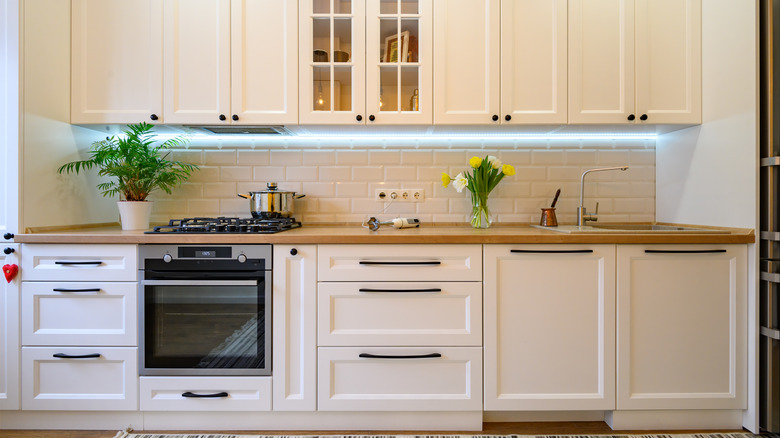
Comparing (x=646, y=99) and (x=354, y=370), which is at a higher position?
(x=646, y=99)

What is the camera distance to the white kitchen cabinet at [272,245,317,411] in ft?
6.39

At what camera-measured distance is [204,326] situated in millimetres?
1967

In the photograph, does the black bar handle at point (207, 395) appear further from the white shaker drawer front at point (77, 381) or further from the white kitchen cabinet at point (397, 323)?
the white kitchen cabinet at point (397, 323)

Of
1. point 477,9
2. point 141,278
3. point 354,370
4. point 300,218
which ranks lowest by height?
point 354,370

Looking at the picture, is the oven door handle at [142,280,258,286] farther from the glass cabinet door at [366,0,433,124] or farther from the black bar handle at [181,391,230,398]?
the glass cabinet door at [366,0,433,124]

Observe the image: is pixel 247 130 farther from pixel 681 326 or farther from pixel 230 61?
pixel 681 326

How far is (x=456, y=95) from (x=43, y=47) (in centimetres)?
194

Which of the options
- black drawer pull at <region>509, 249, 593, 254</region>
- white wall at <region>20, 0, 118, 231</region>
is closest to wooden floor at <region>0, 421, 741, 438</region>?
black drawer pull at <region>509, 249, 593, 254</region>

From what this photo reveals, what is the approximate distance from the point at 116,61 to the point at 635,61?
2567mm

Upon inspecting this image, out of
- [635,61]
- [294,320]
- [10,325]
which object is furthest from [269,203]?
[635,61]

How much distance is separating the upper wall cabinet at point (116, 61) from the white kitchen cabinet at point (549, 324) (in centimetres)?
184

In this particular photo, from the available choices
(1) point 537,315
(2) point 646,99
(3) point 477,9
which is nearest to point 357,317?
(1) point 537,315

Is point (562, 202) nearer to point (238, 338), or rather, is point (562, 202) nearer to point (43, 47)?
point (238, 338)

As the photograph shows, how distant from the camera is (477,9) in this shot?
87.0 inches
